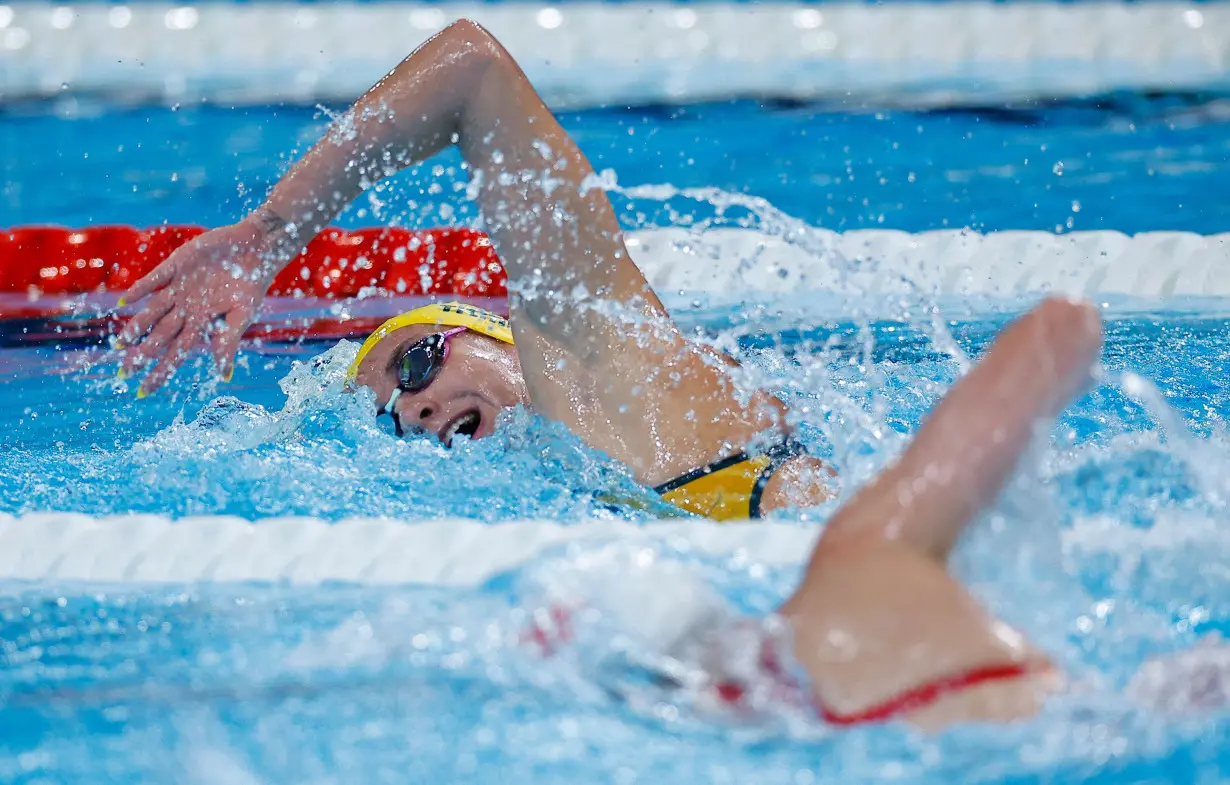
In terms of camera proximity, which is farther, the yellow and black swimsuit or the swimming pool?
the yellow and black swimsuit

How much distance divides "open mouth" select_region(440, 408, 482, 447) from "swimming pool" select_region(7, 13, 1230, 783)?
0.03m

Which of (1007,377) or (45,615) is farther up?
(45,615)

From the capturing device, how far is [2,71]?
544cm

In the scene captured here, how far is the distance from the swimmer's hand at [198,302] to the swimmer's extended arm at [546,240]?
0.23ft

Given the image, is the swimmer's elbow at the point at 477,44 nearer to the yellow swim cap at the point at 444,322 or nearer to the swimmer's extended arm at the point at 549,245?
the swimmer's extended arm at the point at 549,245

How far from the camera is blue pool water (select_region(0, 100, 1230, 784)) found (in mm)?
1340

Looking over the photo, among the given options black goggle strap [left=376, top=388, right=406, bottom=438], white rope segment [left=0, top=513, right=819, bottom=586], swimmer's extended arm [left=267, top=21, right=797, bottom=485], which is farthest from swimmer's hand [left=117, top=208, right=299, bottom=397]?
black goggle strap [left=376, top=388, right=406, bottom=438]

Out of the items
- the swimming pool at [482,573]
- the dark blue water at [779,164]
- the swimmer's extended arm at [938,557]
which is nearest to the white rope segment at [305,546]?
the swimming pool at [482,573]

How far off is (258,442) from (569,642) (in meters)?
1.41

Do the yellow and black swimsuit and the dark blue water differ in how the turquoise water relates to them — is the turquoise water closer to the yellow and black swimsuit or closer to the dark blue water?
the yellow and black swimsuit

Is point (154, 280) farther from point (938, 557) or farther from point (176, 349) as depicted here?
point (938, 557)

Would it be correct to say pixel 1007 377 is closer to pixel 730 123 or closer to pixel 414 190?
pixel 414 190

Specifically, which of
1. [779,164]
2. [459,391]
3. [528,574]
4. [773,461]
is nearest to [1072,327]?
[528,574]

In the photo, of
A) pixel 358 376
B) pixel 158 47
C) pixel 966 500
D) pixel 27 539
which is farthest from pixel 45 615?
pixel 158 47
